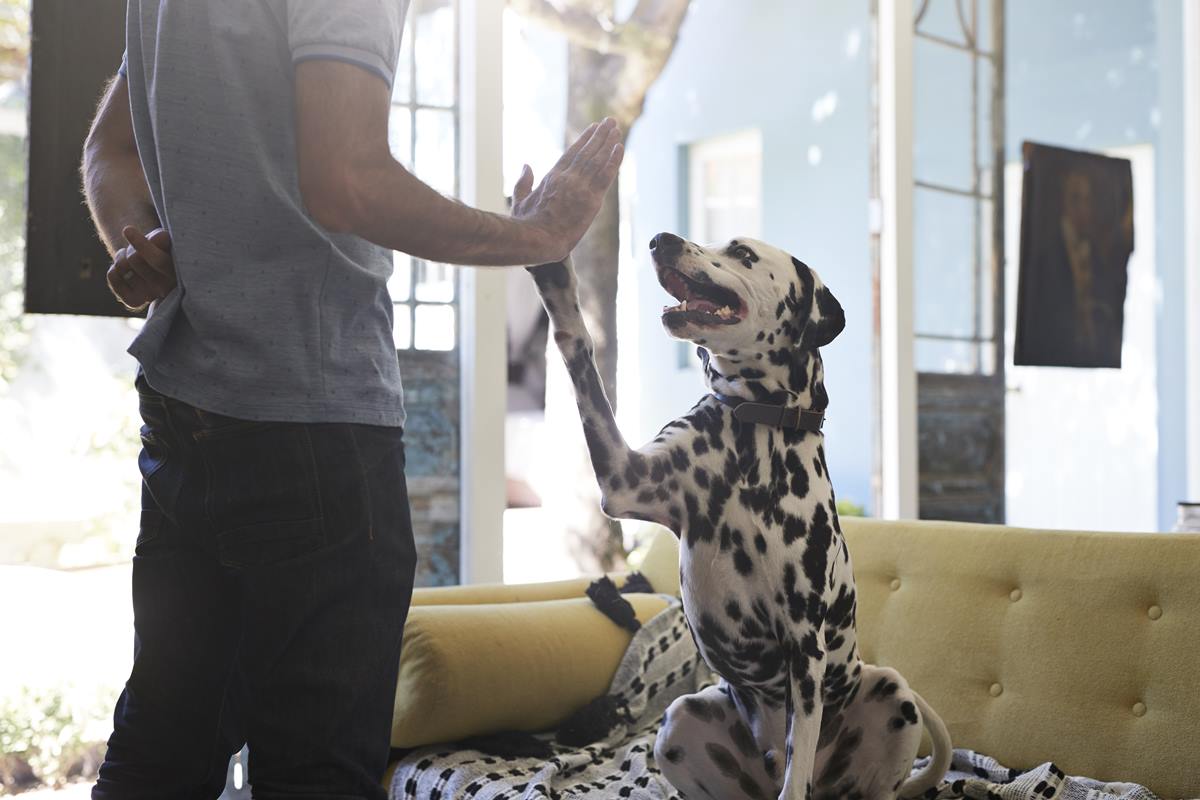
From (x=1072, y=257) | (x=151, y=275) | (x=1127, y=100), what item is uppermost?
(x=1127, y=100)

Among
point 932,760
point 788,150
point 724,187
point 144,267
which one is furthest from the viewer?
point 724,187

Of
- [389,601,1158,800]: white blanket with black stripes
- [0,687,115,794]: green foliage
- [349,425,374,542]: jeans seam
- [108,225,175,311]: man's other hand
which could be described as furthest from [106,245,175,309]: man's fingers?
[0,687,115,794]: green foliage

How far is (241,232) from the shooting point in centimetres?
113

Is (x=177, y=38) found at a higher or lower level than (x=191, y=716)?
higher

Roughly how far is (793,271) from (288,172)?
2.59 feet

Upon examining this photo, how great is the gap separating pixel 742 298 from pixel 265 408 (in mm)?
711

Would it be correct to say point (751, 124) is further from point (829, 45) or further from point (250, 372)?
point (250, 372)

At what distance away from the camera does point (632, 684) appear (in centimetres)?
249

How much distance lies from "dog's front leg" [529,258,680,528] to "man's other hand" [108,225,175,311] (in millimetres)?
491

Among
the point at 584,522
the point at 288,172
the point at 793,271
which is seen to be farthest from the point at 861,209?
the point at 288,172

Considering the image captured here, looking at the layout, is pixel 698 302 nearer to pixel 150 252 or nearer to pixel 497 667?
pixel 150 252

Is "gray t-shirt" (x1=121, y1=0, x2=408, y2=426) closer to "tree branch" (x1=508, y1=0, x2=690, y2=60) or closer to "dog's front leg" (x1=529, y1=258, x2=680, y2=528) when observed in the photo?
"dog's front leg" (x1=529, y1=258, x2=680, y2=528)

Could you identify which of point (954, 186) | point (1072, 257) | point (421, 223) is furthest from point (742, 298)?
point (954, 186)

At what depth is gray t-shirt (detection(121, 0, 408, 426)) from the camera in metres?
1.12
